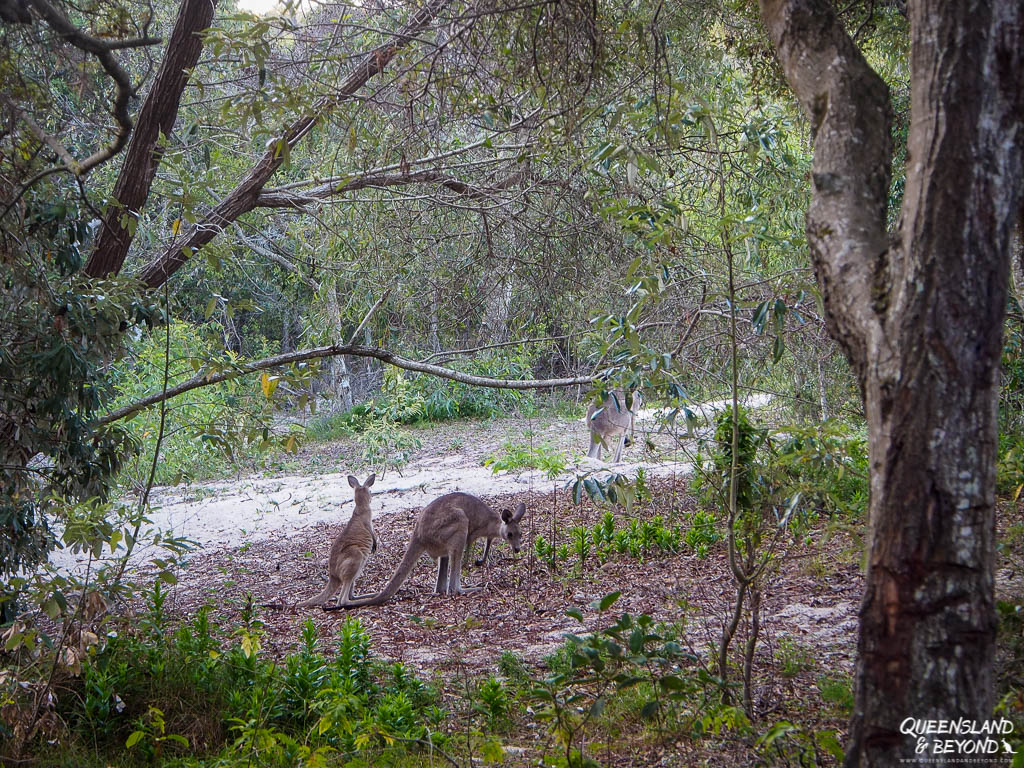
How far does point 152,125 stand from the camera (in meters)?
6.50

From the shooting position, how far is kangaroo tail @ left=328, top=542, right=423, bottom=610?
748 centimetres

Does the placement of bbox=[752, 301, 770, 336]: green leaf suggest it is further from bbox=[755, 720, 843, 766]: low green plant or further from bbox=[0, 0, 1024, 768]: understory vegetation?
bbox=[755, 720, 843, 766]: low green plant

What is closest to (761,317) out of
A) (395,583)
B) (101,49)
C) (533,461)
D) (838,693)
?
(838,693)

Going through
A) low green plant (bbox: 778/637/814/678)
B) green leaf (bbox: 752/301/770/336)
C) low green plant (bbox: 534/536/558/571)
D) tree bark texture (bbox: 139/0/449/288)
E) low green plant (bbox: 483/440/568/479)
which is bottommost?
low green plant (bbox: 778/637/814/678)

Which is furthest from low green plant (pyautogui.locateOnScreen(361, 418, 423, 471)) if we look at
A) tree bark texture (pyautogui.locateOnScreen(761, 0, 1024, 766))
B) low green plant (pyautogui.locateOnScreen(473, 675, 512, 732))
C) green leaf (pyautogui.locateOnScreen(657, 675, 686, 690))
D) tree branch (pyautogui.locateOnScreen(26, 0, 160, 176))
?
tree bark texture (pyautogui.locateOnScreen(761, 0, 1024, 766))

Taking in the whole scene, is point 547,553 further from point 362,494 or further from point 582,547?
point 362,494

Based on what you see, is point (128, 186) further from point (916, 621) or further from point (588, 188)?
point (916, 621)

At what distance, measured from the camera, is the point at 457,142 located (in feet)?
25.0

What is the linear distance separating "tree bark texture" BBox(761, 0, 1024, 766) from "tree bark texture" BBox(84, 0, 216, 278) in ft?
17.4

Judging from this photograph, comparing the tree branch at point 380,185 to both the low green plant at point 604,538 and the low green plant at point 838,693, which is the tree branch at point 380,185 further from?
the low green plant at point 838,693

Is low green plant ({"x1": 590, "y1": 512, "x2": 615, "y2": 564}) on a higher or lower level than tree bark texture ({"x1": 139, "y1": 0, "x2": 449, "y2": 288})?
lower

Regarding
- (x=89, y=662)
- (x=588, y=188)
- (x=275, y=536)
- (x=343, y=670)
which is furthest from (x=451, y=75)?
(x=275, y=536)

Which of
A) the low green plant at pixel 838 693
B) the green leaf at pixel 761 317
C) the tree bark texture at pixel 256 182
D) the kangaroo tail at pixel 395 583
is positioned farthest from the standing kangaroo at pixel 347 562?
the green leaf at pixel 761 317

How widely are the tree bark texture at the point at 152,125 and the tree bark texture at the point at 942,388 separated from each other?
5.31 meters
